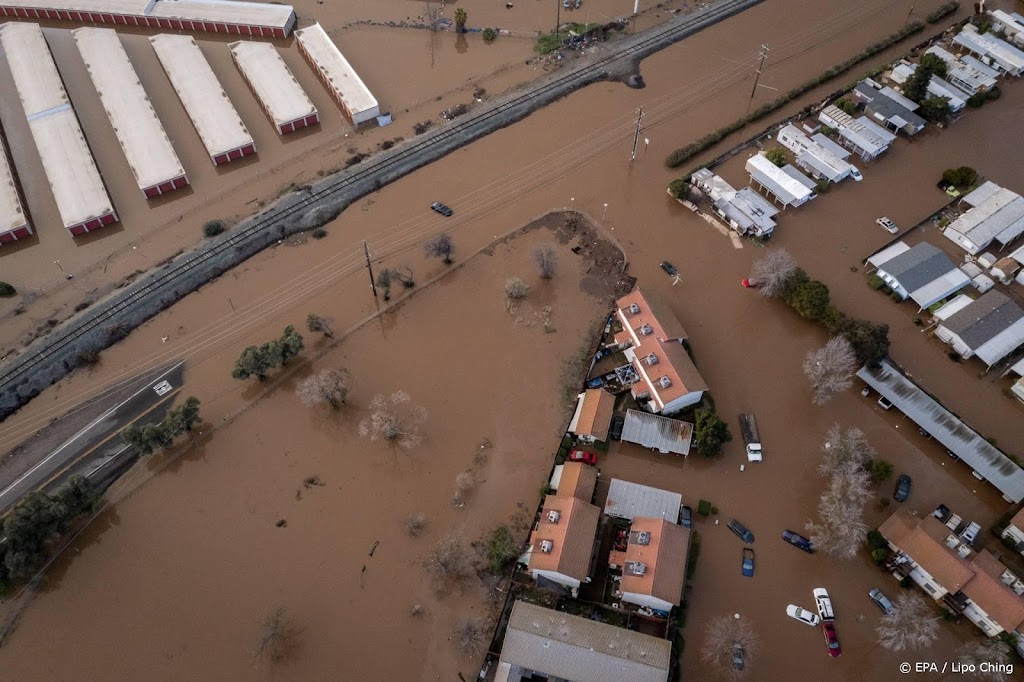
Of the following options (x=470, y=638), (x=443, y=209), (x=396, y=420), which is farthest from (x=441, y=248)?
(x=470, y=638)

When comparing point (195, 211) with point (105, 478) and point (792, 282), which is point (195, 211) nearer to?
point (105, 478)

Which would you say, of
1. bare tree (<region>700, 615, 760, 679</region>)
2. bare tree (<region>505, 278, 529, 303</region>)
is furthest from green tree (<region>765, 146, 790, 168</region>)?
bare tree (<region>700, 615, 760, 679</region>)

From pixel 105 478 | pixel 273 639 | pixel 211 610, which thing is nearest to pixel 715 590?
pixel 273 639

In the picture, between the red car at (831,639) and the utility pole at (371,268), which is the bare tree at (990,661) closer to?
the red car at (831,639)

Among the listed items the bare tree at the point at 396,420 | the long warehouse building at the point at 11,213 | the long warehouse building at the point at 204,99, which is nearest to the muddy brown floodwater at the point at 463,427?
the bare tree at the point at 396,420

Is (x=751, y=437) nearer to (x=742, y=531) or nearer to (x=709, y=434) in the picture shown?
(x=709, y=434)

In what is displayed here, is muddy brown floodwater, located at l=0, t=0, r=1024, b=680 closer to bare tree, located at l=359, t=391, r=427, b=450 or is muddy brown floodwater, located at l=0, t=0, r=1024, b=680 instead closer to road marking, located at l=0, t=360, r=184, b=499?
bare tree, located at l=359, t=391, r=427, b=450
